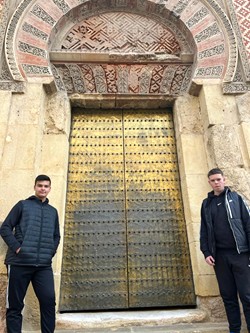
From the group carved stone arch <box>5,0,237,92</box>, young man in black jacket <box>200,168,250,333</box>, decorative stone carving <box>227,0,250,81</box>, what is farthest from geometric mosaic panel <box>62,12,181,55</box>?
young man in black jacket <box>200,168,250,333</box>

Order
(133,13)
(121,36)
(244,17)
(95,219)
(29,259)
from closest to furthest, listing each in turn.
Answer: (29,259) → (95,219) → (244,17) → (121,36) → (133,13)

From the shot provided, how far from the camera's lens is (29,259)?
2172mm

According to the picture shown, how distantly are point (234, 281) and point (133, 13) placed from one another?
386 centimetres

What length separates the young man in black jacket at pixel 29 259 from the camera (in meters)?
2.17

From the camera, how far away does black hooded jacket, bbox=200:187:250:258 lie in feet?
7.54

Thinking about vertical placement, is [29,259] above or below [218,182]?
below

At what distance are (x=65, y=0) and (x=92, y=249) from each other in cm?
333

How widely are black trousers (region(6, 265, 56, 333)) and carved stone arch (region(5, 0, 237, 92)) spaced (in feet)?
7.46

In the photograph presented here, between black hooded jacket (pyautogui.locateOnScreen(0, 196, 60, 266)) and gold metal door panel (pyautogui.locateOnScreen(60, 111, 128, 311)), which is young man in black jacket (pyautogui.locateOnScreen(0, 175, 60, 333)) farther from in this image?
gold metal door panel (pyautogui.locateOnScreen(60, 111, 128, 311))

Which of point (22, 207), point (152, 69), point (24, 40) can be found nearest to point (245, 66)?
point (152, 69)

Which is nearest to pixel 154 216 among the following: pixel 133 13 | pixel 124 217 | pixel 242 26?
pixel 124 217

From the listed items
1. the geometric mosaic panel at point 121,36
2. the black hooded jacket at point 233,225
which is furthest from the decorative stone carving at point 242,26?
the black hooded jacket at point 233,225

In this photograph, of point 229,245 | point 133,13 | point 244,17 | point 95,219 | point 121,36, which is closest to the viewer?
point 229,245

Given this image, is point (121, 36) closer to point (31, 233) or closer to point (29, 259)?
point (31, 233)
